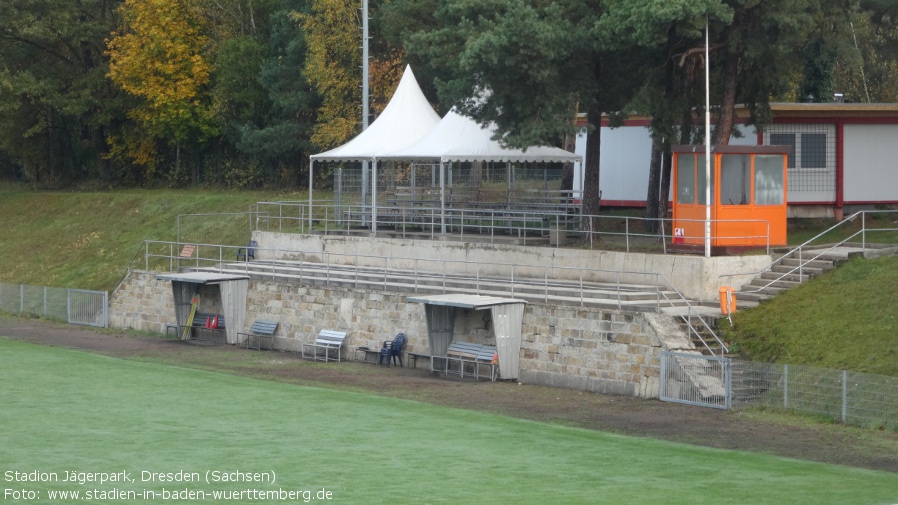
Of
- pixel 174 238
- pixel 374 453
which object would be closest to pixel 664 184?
pixel 374 453

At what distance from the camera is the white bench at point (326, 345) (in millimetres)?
30828

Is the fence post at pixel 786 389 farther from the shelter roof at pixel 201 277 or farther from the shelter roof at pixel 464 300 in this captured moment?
the shelter roof at pixel 201 277

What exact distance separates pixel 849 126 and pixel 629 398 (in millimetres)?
13757

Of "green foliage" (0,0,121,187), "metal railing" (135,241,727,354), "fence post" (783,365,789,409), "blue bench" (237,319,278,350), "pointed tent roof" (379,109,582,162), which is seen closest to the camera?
"fence post" (783,365,789,409)

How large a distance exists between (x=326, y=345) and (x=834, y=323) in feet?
42.9

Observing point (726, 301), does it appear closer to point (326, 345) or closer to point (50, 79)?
point (326, 345)

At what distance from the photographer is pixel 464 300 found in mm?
27031

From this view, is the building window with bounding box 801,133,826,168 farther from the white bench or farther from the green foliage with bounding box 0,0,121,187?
the green foliage with bounding box 0,0,121,187

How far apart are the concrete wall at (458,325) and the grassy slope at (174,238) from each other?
2.25 metres

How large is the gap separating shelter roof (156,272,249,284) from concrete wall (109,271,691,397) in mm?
573

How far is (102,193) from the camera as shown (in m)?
58.7

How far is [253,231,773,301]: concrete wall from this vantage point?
26984 millimetres

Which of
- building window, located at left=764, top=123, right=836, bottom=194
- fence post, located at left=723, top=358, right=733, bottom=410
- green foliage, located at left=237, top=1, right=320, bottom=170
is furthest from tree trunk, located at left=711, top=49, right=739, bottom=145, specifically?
green foliage, located at left=237, top=1, right=320, bottom=170

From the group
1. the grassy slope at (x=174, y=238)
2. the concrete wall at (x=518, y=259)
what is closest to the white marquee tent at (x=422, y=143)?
the concrete wall at (x=518, y=259)
